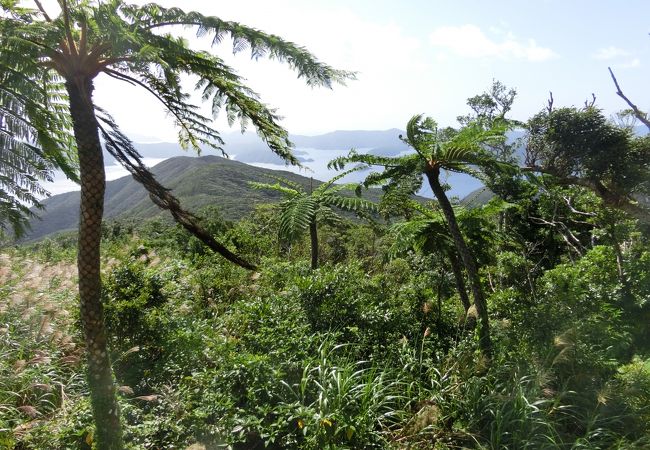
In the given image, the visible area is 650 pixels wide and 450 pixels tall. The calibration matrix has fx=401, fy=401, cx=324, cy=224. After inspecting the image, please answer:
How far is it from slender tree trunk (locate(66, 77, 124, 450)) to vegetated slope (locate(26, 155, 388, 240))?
4733cm

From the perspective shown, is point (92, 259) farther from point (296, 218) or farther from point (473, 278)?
point (473, 278)

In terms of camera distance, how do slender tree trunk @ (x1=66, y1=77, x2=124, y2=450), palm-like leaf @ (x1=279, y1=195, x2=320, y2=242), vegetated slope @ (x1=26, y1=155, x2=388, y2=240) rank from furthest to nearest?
vegetated slope @ (x1=26, y1=155, x2=388, y2=240) < palm-like leaf @ (x1=279, y1=195, x2=320, y2=242) < slender tree trunk @ (x1=66, y1=77, x2=124, y2=450)

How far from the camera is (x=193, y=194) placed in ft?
291

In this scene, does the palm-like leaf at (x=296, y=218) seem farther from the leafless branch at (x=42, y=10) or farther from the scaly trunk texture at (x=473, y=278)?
the leafless branch at (x=42, y=10)

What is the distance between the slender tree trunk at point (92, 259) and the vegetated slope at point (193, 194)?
1863 inches

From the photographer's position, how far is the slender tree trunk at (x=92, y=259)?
3.19 metres

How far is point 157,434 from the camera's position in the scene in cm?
379

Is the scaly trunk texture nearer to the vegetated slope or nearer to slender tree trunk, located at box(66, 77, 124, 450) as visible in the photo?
slender tree trunk, located at box(66, 77, 124, 450)

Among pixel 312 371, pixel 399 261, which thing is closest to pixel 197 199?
pixel 399 261

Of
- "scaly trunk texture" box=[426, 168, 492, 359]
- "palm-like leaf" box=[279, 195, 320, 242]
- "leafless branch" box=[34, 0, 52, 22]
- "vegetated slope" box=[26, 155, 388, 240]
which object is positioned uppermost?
"vegetated slope" box=[26, 155, 388, 240]

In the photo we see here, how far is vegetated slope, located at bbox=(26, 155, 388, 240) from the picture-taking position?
76.6 meters

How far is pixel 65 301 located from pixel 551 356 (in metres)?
6.50

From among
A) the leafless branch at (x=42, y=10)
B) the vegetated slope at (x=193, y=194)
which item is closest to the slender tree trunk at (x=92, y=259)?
the leafless branch at (x=42, y=10)

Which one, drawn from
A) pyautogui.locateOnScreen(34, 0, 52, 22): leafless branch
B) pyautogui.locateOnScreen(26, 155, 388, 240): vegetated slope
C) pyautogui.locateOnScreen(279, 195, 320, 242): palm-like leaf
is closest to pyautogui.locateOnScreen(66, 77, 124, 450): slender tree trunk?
Result: pyautogui.locateOnScreen(34, 0, 52, 22): leafless branch
